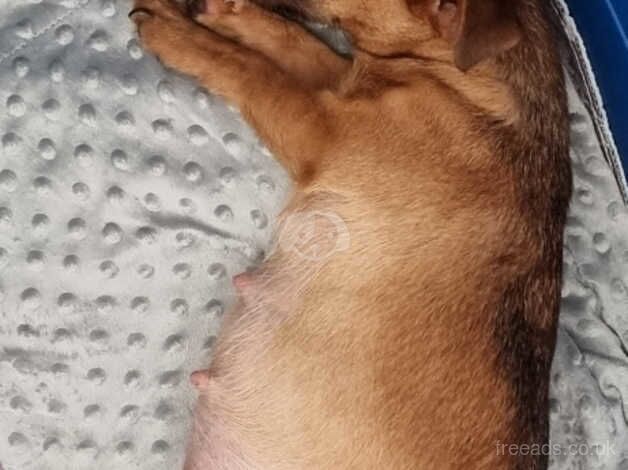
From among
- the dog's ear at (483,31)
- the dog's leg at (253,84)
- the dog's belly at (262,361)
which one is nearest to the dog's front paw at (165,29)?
the dog's leg at (253,84)

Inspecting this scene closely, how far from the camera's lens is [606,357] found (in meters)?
3.03

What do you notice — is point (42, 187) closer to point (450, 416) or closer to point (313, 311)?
point (313, 311)

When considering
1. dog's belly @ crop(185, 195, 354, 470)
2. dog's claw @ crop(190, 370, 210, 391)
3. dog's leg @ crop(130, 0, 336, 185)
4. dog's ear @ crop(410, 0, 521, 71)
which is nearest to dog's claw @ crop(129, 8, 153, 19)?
dog's leg @ crop(130, 0, 336, 185)

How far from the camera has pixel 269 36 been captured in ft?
8.81

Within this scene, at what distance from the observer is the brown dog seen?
235 cm

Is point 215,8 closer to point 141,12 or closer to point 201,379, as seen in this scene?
point 141,12

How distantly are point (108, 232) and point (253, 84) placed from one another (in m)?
0.59

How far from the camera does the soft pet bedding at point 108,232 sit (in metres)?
2.69

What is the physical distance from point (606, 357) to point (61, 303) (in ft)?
5.46

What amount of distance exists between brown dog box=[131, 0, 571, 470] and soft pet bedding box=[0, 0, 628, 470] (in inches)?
7.6

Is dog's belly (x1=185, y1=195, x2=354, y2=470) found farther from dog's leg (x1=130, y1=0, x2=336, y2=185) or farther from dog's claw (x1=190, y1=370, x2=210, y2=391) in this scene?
dog's leg (x1=130, y1=0, x2=336, y2=185)

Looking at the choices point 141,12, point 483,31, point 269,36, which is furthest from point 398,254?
point 141,12

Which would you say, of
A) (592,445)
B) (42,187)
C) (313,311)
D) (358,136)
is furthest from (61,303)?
(592,445)

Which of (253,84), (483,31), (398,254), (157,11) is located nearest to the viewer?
(483,31)
